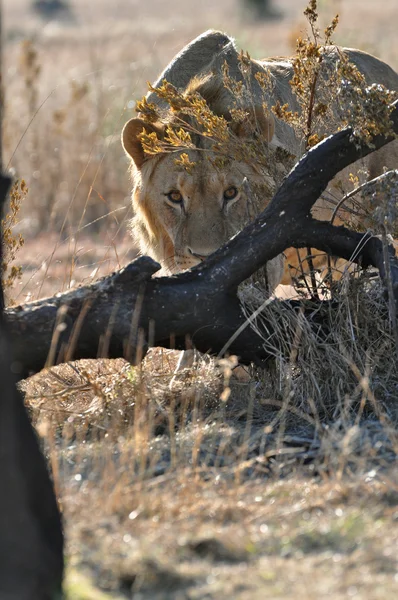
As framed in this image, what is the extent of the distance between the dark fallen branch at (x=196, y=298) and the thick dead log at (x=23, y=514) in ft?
3.96

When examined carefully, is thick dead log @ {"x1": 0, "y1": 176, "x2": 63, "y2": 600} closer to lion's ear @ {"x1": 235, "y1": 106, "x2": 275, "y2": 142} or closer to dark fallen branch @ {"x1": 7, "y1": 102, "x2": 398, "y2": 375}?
dark fallen branch @ {"x1": 7, "y1": 102, "x2": 398, "y2": 375}

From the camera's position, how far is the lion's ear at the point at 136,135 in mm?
5828

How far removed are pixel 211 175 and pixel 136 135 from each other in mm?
594

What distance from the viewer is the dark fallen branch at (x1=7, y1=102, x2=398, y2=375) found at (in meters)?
4.23

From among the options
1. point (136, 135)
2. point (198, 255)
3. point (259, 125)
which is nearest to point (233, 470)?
point (198, 255)

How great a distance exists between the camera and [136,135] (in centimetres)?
596

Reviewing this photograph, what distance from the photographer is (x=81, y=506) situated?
3225 millimetres

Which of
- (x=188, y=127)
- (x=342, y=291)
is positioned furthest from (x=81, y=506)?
(x=188, y=127)

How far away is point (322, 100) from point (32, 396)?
2.31 m

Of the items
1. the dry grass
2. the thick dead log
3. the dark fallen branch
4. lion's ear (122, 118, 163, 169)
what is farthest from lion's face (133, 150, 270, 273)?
the thick dead log

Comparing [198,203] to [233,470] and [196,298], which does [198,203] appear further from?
[233,470]

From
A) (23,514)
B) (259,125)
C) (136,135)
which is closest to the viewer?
(23,514)

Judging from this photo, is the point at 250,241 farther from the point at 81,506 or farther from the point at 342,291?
the point at 81,506

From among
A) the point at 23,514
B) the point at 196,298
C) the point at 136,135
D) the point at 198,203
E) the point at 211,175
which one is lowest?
the point at 23,514
